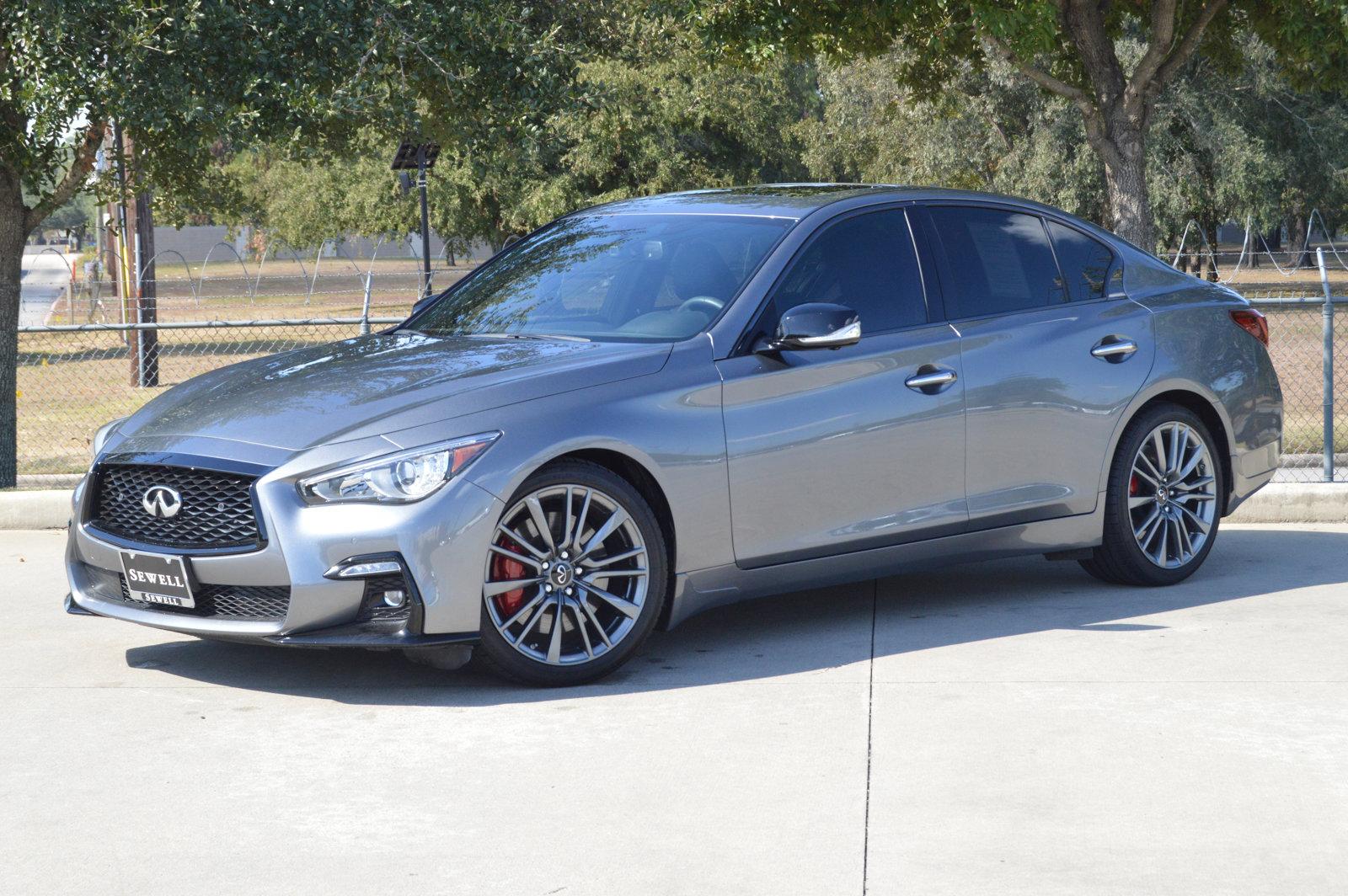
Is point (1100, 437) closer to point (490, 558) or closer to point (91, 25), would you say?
point (490, 558)

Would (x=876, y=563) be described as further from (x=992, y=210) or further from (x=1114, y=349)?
(x=992, y=210)

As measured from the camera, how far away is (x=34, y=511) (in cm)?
957

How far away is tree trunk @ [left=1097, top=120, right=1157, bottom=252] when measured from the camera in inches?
627

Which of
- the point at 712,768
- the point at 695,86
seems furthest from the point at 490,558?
the point at 695,86

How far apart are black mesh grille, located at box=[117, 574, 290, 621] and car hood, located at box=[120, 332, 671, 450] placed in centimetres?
48

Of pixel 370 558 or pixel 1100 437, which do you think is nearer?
pixel 370 558

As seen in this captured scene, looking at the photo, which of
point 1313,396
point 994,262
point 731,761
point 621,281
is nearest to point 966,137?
point 1313,396

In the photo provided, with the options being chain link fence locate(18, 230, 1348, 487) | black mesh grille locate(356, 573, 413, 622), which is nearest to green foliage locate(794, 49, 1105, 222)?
chain link fence locate(18, 230, 1348, 487)

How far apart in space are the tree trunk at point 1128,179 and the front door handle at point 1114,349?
360 inches

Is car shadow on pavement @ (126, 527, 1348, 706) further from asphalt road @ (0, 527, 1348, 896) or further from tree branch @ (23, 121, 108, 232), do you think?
tree branch @ (23, 121, 108, 232)

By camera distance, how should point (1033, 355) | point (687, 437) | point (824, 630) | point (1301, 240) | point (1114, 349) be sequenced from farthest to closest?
point (1301, 240) → point (1114, 349) → point (1033, 355) → point (824, 630) → point (687, 437)

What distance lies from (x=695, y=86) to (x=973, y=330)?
3026cm

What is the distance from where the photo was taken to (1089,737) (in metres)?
5.13

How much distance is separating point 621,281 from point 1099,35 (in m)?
10.5
